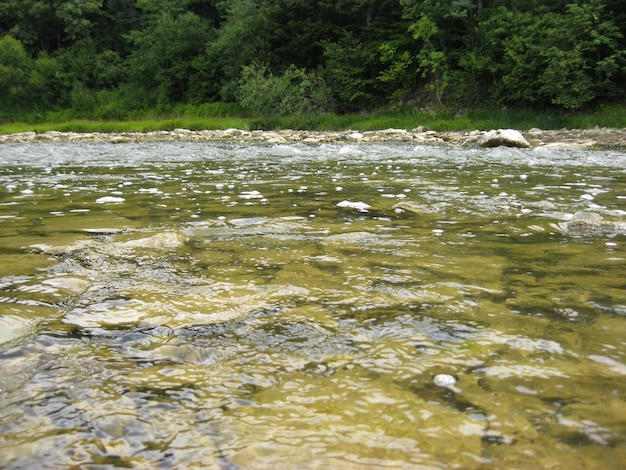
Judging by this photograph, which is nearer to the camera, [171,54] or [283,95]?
[283,95]

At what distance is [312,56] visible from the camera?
31.0 metres

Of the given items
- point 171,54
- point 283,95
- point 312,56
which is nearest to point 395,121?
point 283,95

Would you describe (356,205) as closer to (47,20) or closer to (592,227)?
(592,227)

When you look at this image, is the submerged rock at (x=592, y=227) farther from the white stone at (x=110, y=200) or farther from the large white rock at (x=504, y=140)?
the large white rock at (x=504, y=140)

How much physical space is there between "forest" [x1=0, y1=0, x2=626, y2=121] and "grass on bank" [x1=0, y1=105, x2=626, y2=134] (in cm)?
87

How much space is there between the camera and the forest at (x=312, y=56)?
20078 millimetres

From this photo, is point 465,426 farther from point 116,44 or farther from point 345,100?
point 116,44

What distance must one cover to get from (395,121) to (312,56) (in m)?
10.2

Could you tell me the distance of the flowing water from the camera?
1200 mm

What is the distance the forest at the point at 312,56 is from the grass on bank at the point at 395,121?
0.87 metres

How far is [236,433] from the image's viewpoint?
4.08 ft

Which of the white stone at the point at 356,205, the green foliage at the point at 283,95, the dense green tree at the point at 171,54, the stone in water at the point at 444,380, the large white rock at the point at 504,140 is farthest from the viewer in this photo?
the dense green tree at the point at 171,54

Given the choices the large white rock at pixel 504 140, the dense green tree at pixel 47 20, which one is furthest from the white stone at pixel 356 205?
the dense green tree at pixel 47 20

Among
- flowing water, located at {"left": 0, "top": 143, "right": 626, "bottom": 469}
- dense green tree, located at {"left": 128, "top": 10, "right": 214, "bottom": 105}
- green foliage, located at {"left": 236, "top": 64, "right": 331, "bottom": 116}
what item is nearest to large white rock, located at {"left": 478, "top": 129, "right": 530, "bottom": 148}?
flowing water, located at {"left": 0, "top": 143, "right": 626, "bottom": 469}
